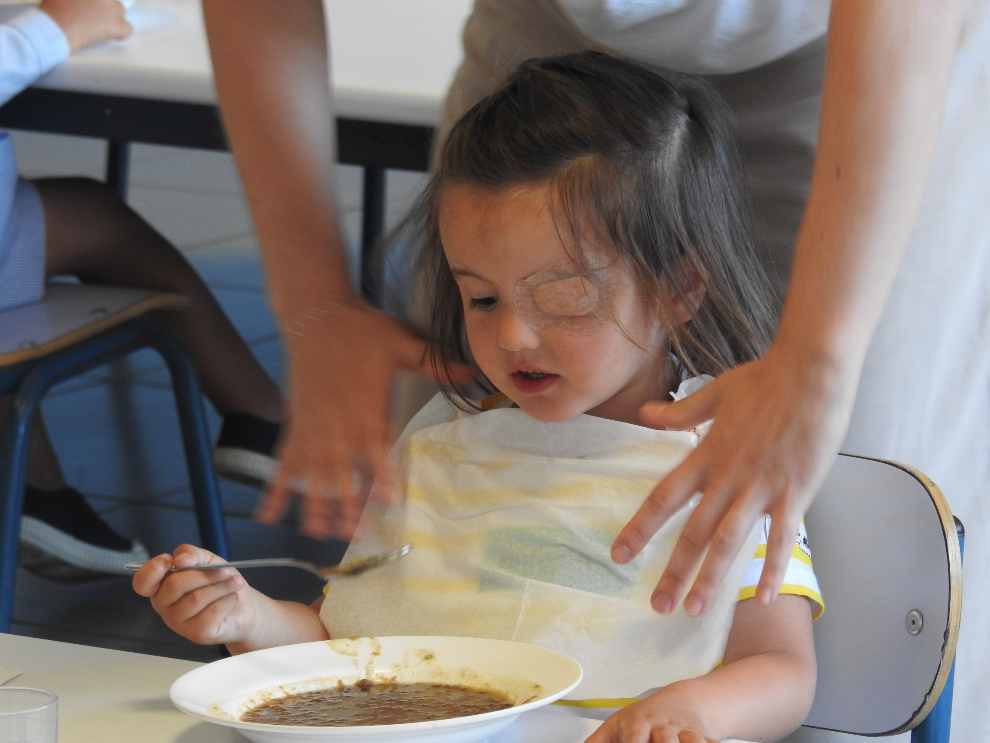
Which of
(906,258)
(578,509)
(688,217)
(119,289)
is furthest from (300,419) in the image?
(119,289)

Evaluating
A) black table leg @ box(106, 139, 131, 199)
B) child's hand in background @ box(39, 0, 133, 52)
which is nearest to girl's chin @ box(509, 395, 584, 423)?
child's hand in background @ box(39, 0, 133, 52)

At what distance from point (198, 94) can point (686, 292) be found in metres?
1.08

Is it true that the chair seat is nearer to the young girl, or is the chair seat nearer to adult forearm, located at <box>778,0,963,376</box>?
the young girl

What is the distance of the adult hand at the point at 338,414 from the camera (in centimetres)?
113

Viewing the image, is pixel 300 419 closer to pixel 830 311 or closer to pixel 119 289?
pixel 830 311

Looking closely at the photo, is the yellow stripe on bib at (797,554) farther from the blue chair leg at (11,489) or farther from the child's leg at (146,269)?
the child's leg at (146,269)

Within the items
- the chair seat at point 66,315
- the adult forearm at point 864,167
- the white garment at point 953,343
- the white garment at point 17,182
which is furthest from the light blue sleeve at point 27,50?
the adult forearm at point 864,167

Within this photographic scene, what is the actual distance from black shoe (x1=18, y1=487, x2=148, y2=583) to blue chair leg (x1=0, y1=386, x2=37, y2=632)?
0.54 metres

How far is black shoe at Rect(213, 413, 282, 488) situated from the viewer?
8.23 ft


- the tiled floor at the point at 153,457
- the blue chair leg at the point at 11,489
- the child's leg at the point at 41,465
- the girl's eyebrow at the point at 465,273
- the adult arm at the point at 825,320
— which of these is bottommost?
the tiled floor at the point at 153,457

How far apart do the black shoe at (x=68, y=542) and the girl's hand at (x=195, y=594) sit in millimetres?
1556

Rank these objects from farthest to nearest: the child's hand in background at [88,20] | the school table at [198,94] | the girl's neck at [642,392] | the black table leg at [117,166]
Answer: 1. the black table leg at [117,166]
2. the child's hand in background at [88,20]
3. the school table at [198,94]
4. the girl's neck at [642,392]

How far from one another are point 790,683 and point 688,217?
443 mm

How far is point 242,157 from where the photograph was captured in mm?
1296
